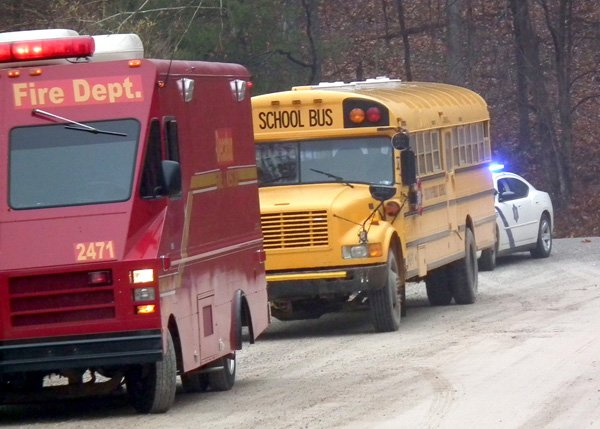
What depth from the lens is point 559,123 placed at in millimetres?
37719

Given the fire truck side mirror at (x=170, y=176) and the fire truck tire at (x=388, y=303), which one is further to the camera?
the fire truck tire at (x=388, y=303)

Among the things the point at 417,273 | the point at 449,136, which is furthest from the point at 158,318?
the point at 449,136

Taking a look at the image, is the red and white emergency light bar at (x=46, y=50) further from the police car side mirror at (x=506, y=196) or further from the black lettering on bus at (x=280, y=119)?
the police car side mirror at (x=506, y=196)

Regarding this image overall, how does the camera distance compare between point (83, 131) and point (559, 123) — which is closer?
point (83, 131)

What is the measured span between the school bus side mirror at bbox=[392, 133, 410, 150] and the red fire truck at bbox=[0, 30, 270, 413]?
4484 mm

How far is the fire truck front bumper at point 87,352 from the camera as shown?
9984 millimetres

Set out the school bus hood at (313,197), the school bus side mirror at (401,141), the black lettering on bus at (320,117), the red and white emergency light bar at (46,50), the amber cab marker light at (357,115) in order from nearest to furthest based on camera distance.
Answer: the red and white emergency light bar at (46,50) → the school bus hood at (313,197) → the school bus side mirror at (401,141) → the amber cab marker light at (357,115) → the black lettering on bus at (320,117)

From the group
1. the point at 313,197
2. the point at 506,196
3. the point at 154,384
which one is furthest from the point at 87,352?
the point at 506,196

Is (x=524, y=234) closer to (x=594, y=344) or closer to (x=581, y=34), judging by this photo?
(x=594, y=344)

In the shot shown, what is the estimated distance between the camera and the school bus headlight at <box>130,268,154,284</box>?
995 cm

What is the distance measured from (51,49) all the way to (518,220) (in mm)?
14869

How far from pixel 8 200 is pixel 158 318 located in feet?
4.84

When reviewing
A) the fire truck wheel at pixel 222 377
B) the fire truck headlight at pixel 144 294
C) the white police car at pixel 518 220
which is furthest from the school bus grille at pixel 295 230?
the white police car at pixel 518 220

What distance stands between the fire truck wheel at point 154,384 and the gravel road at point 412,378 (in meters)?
0.11
